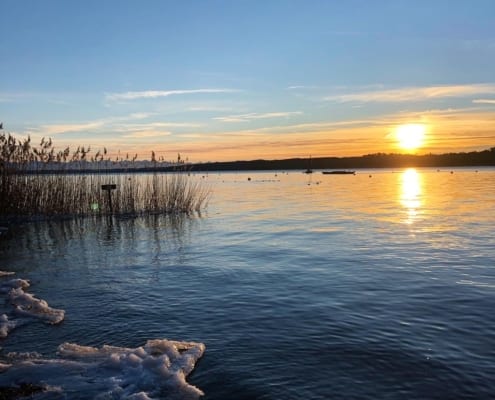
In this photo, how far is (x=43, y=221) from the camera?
86.4 feet

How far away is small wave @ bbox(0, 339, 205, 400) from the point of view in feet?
19.7

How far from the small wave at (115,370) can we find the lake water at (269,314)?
29mm

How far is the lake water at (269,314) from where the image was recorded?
20.5 feet

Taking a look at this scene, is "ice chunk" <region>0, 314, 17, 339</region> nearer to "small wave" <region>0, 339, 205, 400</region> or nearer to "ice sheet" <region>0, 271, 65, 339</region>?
"ice sheet" <region>0, 271, 65, 339</region>

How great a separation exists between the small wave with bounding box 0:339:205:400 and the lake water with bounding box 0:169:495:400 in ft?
0.10

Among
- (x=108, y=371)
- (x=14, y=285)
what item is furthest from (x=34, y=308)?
(x=108, y=371)

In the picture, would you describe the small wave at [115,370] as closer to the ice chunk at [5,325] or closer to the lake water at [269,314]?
the lake water at [269,314]

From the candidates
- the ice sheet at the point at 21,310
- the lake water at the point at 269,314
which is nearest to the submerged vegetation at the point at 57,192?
the lake water at the point at 269,314

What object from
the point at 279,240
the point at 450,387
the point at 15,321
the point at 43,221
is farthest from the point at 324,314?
the point at 43,221

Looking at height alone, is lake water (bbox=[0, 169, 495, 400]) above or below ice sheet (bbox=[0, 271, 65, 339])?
below

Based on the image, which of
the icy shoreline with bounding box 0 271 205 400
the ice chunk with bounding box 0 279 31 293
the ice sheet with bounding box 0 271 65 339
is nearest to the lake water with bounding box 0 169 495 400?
the icy shoreline with bounding box 0 271 205 400

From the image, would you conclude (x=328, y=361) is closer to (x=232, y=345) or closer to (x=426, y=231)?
(x=232, y=345)

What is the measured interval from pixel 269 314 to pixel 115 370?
11.8 ft

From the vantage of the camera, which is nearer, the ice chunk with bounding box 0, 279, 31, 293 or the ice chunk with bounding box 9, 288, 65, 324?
the ice chunk with bounding box 9, 288, 65, 324
